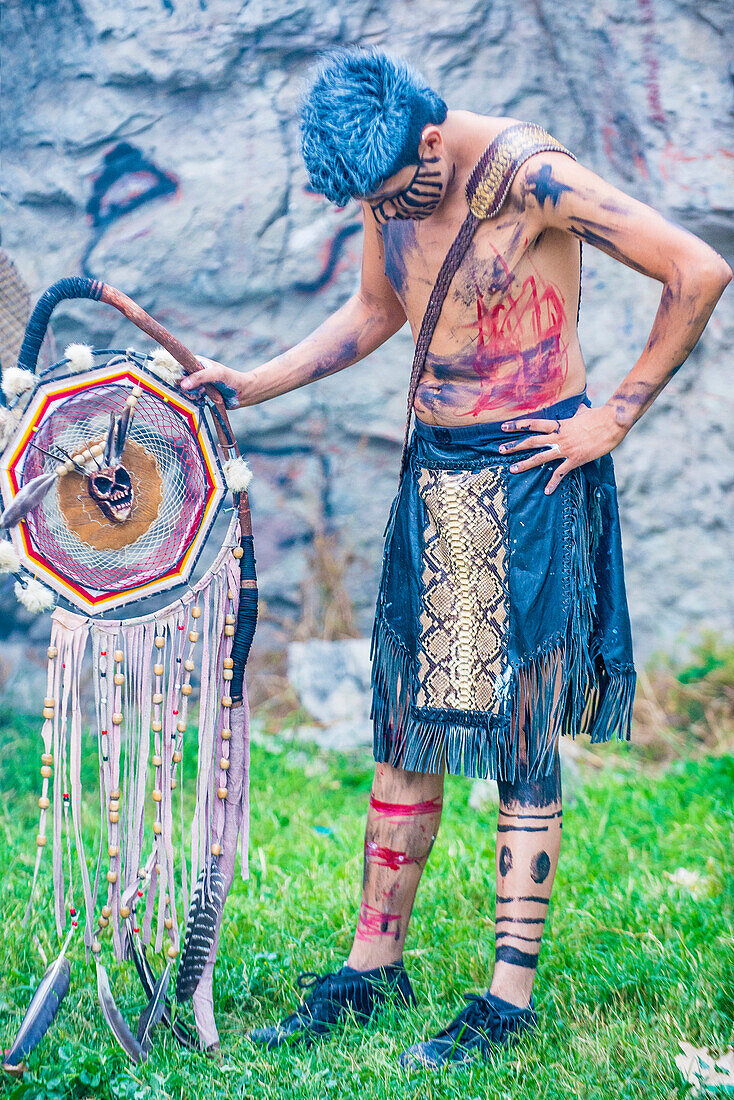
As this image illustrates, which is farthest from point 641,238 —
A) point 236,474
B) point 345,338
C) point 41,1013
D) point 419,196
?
point 41,1013

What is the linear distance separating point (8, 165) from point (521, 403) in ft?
11.3

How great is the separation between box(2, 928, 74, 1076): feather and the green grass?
53 mm

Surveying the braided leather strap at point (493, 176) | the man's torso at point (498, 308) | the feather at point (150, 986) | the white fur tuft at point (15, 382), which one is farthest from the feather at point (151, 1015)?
the braided leather strap at point (493, 176)

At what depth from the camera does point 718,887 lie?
2586 mm

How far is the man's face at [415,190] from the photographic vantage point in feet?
5.80

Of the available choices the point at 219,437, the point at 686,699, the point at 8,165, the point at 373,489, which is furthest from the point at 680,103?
the point at 219,437

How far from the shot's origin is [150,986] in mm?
1882

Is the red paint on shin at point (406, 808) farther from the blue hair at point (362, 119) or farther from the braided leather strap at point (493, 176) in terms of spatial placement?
the blue hair at point (362, 119)

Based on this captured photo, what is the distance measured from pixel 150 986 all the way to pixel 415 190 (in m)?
1.65

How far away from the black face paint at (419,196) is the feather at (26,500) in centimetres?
83

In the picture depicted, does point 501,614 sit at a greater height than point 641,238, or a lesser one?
lesser

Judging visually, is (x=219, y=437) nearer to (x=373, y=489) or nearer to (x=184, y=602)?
(x=184, y=602)

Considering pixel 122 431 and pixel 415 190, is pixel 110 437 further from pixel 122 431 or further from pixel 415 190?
pixel 415 190

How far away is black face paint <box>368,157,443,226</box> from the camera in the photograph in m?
1.77
